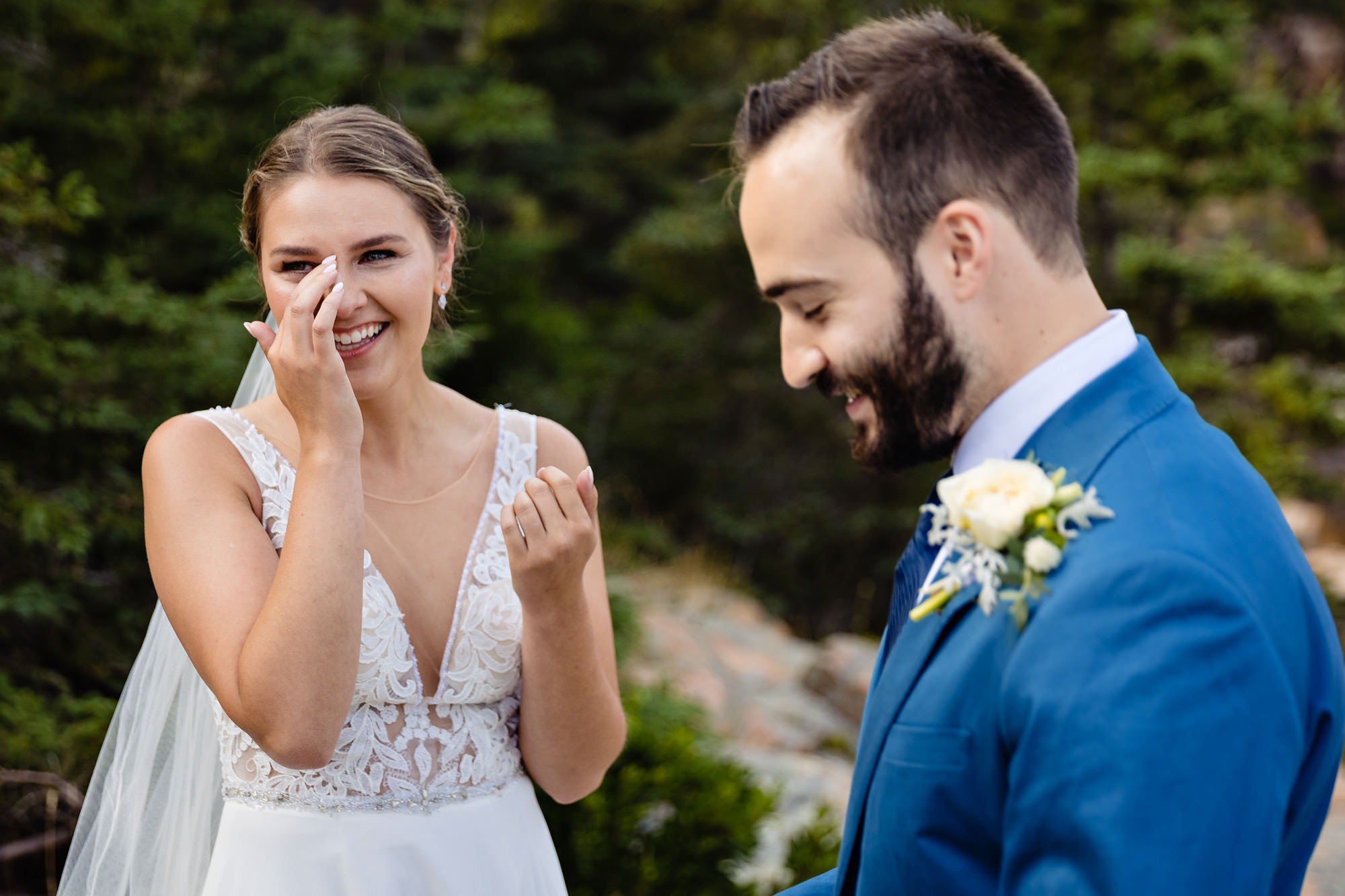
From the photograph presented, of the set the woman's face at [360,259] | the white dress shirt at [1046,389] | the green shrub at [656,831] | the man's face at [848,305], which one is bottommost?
the green shrub at [656,831]

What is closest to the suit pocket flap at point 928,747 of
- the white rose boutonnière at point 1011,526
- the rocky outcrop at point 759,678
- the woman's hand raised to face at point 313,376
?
the white rose boutonnière at point 1011,526

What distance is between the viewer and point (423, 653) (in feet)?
7.34

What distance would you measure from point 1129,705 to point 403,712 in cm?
152

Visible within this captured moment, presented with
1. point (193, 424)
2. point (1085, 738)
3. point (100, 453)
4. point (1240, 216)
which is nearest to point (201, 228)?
point (100, 453)

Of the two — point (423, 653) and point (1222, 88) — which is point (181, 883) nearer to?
point (423, 653)

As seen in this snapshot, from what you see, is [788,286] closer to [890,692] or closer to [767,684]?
[890,692]

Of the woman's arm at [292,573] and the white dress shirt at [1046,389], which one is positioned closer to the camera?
the white dress shirt at [1046,389]

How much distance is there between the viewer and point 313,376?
74.5 inches

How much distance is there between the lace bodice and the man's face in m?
1.05

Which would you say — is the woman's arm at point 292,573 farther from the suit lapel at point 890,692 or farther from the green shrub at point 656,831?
the green shrub at point 656,831

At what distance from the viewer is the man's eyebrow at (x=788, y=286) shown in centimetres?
146

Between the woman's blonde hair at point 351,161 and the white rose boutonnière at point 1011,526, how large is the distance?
4.59ft

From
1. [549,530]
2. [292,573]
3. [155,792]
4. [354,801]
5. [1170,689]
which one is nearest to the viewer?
[1170,689]

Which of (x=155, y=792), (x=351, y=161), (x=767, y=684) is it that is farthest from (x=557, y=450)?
(x=767, y=684)
